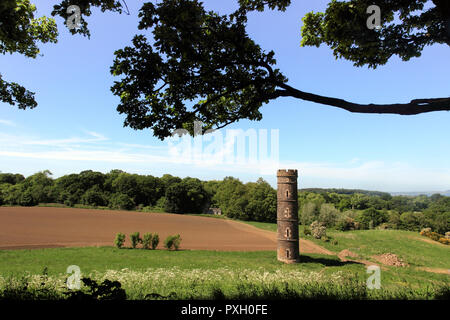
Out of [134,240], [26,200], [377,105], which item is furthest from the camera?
[26,200]

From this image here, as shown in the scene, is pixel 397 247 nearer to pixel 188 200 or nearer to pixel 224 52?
pixel 224 52

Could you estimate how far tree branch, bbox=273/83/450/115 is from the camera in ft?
19.1

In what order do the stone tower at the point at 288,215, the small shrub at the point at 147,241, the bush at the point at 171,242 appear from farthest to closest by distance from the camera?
the small shrub at the point at 147,241 < the bush at the point at 171,242 < the stone tower at the point at 288,215

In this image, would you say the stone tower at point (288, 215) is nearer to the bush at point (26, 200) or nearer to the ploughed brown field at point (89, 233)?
the ploughed brown field at point (89, 233)

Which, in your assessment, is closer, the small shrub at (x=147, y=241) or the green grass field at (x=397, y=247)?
the small shrub at (x=147, y=241)

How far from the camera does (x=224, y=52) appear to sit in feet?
22.5

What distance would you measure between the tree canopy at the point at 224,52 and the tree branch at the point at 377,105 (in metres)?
0.02

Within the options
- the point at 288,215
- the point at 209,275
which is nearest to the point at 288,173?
the point at 288,215

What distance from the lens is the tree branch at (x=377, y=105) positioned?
5.81m

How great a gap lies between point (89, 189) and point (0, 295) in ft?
248

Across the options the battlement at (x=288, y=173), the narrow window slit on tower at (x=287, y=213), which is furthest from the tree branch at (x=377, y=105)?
the narrow window slit on tower at (x=287, y=213)

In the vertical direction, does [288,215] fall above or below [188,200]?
above

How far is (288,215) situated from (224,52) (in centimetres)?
1929
